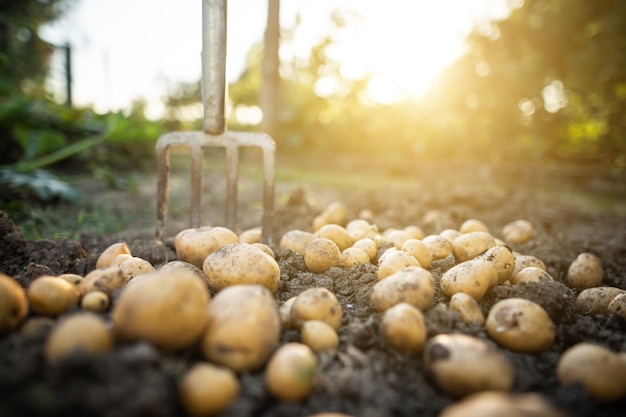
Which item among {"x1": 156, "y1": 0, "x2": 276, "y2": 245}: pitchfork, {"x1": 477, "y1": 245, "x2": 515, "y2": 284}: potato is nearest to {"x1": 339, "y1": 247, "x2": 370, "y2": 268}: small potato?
{"x1": 477, "y1": 245, "x2": 515, "y2": 284}: potato

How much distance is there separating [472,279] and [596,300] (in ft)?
2.22

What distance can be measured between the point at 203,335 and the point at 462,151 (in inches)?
327

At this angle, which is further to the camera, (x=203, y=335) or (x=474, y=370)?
(x=203, y=335)

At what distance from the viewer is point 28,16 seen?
35.3 ft

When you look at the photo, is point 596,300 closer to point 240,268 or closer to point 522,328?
point 522,328

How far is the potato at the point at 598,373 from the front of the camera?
1.16 m

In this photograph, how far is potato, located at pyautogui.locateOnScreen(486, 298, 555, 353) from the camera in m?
1.38

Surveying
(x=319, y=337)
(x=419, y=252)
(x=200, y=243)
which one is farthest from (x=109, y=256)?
(x=419, y=252)

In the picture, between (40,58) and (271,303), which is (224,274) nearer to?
(271,303)

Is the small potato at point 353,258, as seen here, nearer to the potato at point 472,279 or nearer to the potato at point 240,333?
the potato at point 472,279

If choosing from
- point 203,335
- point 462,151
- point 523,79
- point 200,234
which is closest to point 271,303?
point 203,335

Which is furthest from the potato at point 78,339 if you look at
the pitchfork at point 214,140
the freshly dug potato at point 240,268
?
the pitchfork at point 214,140

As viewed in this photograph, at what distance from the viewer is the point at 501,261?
6.02 feet

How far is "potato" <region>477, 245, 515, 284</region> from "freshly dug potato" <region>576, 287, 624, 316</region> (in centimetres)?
36
